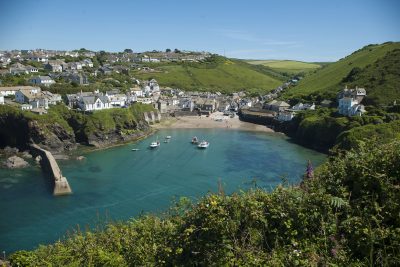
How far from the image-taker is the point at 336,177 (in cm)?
688

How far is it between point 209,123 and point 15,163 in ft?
135

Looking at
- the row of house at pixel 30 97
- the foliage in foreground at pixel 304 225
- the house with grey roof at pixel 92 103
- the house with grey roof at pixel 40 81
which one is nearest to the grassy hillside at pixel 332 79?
the house with grey roof at pixel 92 103

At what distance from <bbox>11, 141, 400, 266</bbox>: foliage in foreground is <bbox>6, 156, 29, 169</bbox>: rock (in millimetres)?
37146

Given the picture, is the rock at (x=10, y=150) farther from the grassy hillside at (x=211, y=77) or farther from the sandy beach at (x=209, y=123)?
the grassy hillside at (x=211, y=77)

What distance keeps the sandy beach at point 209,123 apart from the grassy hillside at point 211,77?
91.2ft

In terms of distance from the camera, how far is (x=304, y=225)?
5.88 meters

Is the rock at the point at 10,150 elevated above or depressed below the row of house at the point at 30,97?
below

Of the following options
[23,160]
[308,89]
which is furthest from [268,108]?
[23,160]

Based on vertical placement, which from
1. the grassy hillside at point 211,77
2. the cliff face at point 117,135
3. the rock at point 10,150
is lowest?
the rock at point 10,150

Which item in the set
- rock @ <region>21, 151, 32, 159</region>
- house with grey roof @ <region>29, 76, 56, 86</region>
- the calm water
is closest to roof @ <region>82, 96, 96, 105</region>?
the calm water

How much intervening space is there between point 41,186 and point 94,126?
20.5 m

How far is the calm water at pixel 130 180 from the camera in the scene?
2628 cm

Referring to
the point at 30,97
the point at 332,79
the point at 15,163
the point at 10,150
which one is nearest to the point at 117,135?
the point at 30,97

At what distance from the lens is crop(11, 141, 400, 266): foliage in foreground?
210 inches
